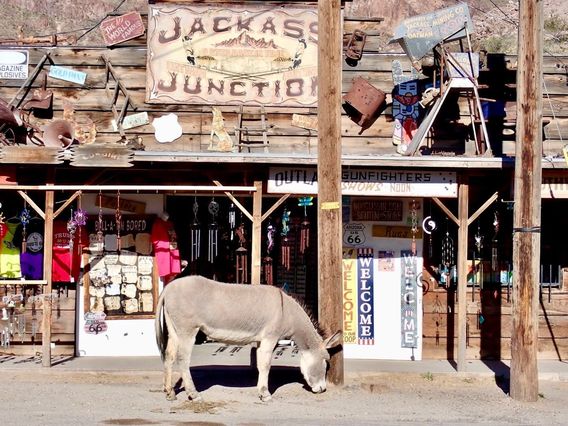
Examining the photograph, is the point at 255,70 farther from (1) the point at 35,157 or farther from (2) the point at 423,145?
(1) the point at 35,157

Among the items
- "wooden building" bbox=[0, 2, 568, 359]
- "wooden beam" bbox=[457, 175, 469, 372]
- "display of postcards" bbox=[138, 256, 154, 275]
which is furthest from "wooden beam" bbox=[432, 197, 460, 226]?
"display of postcards" bbox=[138, 256, 154, 275]

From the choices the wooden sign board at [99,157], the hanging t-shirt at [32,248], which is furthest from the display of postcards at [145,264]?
the wooden sign board at [99,157]

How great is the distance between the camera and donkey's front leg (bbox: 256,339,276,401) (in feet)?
40.6

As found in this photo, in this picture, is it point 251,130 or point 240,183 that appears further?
point 251,130

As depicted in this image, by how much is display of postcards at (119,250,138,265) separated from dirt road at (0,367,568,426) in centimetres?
208

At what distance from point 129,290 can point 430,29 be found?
5963mm

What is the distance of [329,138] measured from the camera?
1259cm

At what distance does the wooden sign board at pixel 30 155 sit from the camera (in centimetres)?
1343

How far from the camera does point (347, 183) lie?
14000 mm

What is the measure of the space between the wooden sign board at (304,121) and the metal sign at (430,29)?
175 centimetres

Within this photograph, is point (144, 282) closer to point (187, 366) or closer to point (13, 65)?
point (187, 366)

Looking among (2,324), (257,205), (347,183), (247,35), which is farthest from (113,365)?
(247,35)

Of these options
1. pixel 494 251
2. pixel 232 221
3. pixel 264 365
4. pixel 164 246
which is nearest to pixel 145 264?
pixel 164 246

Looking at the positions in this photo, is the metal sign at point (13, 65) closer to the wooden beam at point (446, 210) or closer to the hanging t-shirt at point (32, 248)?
the hanging t-shirt at point (32, 248)
